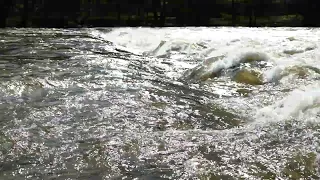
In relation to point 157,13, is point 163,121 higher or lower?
lower

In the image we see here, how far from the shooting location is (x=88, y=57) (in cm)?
1075

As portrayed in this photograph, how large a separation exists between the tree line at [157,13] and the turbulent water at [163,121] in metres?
22.0

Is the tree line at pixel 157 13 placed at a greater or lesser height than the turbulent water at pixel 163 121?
greater

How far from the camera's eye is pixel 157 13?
3253 centimetres

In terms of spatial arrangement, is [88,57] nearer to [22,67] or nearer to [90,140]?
[22,67]

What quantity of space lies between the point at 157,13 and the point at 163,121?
93.5 ft

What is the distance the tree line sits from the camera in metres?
29.8

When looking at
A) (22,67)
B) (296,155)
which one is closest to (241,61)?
(22,67)

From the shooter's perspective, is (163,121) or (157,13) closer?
(163,121)

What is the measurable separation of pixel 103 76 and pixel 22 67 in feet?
6.80

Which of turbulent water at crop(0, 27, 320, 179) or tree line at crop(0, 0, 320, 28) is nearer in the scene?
turbulent water at crop(0, 27, 320, 179)

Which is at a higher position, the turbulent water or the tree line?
the tree line

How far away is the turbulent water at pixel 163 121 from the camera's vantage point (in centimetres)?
341

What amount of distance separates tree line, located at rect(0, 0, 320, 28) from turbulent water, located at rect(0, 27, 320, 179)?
2200cm
